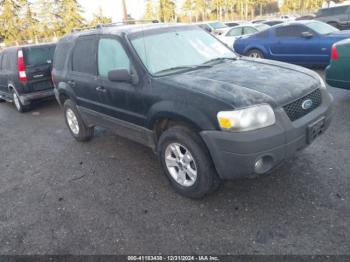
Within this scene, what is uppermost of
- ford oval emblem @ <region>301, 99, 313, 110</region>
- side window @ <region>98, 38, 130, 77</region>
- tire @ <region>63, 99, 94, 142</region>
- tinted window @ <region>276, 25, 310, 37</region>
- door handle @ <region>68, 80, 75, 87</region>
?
side window @ <region>98, 38, 130, 77</region>

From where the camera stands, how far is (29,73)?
7.74 meters

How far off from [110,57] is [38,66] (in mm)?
4722

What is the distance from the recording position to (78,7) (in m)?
40.5

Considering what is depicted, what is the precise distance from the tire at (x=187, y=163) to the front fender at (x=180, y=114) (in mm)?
152

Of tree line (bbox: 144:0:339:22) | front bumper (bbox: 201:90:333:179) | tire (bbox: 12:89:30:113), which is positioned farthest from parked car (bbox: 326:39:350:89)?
tree line (bbox: 144:0:339:22)

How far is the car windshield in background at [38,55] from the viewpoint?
25.8 feet

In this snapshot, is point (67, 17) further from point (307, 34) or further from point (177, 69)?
point (177, 69)

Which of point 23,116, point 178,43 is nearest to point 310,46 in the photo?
point 178,43

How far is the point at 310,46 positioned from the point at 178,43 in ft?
19.8

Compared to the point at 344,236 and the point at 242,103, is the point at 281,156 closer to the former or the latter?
the point at 242,103

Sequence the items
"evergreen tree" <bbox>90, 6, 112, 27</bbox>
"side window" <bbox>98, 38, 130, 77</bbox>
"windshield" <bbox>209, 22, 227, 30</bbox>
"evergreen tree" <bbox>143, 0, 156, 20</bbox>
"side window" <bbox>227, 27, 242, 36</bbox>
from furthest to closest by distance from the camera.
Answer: "evergreen tree" <bbox>143, 0, 156, 20</bbox> → "evergreen tree" <bbox>90, 6, 112, 27</bbox> → "windshield" <bbox>209, 22, 227, 30</bbox> → "side window" <bbox>227, 27, 242, 36</bbox> → "side window" <bbox>98, 38, 130, 77</bbox>

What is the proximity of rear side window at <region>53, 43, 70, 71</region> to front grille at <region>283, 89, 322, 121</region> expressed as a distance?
3758 millimetres

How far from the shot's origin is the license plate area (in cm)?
304

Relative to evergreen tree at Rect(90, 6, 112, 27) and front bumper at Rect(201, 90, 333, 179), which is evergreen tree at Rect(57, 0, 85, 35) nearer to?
evergreen tree at Rect(90, 6, 112, 27)
